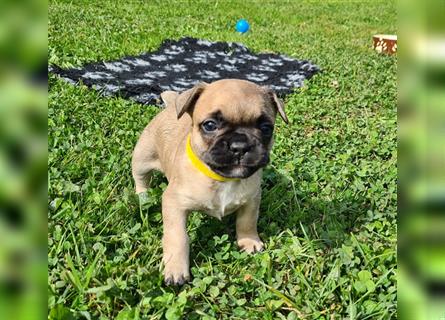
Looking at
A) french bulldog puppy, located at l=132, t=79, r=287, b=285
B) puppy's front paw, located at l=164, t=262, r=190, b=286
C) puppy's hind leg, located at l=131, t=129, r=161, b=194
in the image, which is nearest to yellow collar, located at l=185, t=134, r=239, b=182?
french bulldog puppy, located at l=132, t=79, r=287, b=285

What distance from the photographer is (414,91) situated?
474mm

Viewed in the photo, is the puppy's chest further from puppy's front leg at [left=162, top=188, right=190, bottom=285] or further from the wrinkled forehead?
the wrinkled forehead

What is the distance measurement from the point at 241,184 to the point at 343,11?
15.8 m

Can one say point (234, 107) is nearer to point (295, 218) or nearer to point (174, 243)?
point (174, 243)

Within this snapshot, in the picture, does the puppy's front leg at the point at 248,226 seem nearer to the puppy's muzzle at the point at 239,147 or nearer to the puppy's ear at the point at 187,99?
the puppy's muzzle at the point at 239,147

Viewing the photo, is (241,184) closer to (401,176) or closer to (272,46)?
(401,176)

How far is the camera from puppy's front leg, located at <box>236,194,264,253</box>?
299 centimetres

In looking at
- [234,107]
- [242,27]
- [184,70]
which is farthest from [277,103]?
[242,27]

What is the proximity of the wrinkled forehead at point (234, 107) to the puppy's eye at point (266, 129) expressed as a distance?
58 millimetres

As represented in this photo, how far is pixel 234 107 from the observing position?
274 centimetres

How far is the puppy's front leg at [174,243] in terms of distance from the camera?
2.54 m

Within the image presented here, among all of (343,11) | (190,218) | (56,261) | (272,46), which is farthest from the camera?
(343,11)

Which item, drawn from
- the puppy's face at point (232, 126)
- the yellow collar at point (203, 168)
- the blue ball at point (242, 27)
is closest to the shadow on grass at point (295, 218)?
the yellow collar at point (203, 168)

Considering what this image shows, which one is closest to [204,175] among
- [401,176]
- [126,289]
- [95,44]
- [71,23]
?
[126,289]
